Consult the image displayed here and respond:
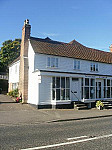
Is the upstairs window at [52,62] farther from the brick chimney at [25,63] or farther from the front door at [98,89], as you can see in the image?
the front door at [98,89]

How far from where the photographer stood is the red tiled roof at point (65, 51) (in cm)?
1961

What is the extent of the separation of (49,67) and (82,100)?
510 cm

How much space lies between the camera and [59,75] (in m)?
17.5

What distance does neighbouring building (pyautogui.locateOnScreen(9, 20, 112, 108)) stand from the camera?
56.6 feet

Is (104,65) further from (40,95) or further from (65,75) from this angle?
(40,95)

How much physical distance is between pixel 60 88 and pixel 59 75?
4.37ft

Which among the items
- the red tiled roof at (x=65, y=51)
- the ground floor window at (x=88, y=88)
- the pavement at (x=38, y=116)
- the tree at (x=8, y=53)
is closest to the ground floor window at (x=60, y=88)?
the ground floor window at (x=88, y=88)

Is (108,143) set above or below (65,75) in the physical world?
below

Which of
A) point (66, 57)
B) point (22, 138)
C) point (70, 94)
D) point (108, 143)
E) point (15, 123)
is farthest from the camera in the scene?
point (66, 57)

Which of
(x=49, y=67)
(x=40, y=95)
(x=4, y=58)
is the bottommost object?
(x=40, y=95)

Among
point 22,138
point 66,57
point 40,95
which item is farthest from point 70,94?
point 22,138

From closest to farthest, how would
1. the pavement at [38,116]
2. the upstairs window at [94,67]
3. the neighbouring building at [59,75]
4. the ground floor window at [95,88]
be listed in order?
the pavement at [38,116], the neighbouring building at [59,75], the ground floor window at [95,88], the upstairs window at [94,67]

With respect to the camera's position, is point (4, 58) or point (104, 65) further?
point (4, 58)

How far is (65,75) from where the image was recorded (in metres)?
17.8
